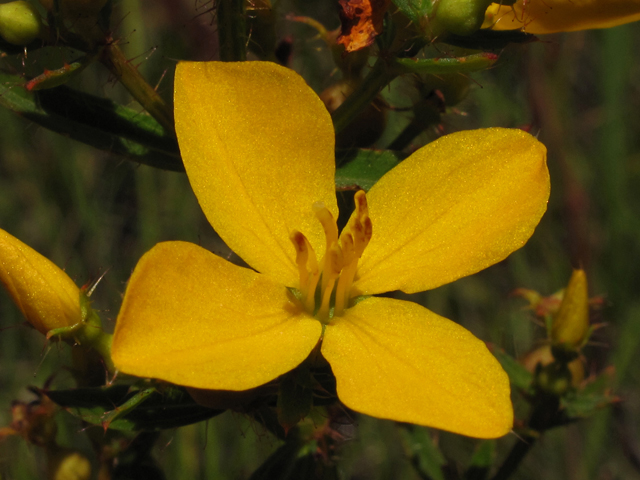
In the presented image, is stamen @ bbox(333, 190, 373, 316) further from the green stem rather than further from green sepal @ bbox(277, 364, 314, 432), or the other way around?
the green stem

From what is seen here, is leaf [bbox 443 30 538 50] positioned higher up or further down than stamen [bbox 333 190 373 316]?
higher up

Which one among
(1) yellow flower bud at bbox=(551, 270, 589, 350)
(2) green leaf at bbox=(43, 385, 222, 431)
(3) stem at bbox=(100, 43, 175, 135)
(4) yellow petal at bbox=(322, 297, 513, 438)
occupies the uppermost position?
(3) stem at bbox=(100, 43, 175, 135)

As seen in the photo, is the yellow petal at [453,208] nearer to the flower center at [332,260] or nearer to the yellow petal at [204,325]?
the flower center at [332,260]

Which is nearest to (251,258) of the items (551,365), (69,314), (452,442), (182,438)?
(69,314)

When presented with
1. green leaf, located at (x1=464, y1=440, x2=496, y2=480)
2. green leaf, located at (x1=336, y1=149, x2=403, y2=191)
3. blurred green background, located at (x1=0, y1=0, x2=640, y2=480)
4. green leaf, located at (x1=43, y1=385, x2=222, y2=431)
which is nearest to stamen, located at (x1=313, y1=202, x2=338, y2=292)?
green leaf, located at (x1=336, y1=149, x2=403, y2=191)

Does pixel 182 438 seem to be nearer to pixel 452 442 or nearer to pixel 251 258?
pixel 452 442

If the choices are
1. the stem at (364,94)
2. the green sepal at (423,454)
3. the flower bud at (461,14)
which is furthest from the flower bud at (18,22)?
the green sepal at (423,454)
